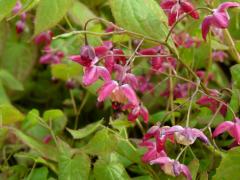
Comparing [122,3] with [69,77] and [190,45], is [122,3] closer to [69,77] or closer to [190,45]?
[190,45]

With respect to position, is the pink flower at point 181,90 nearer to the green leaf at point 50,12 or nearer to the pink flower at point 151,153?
the pink flower at point 151,153

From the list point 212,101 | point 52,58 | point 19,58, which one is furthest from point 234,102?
point 19,58

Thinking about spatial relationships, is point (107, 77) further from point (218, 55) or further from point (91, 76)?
point (218, 55)

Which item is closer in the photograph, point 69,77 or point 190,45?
point 190,45

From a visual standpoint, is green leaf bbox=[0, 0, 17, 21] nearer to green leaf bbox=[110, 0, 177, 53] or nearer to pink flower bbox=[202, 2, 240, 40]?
green leaf bbox=[110, 0, 177, 53]

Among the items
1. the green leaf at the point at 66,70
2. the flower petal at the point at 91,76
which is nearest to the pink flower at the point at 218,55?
the green leaf at the point at 66,70

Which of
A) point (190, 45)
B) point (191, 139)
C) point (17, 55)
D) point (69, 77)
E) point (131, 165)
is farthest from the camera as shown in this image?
point (17, 55)

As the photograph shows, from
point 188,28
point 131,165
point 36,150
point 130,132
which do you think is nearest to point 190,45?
point 188,28
